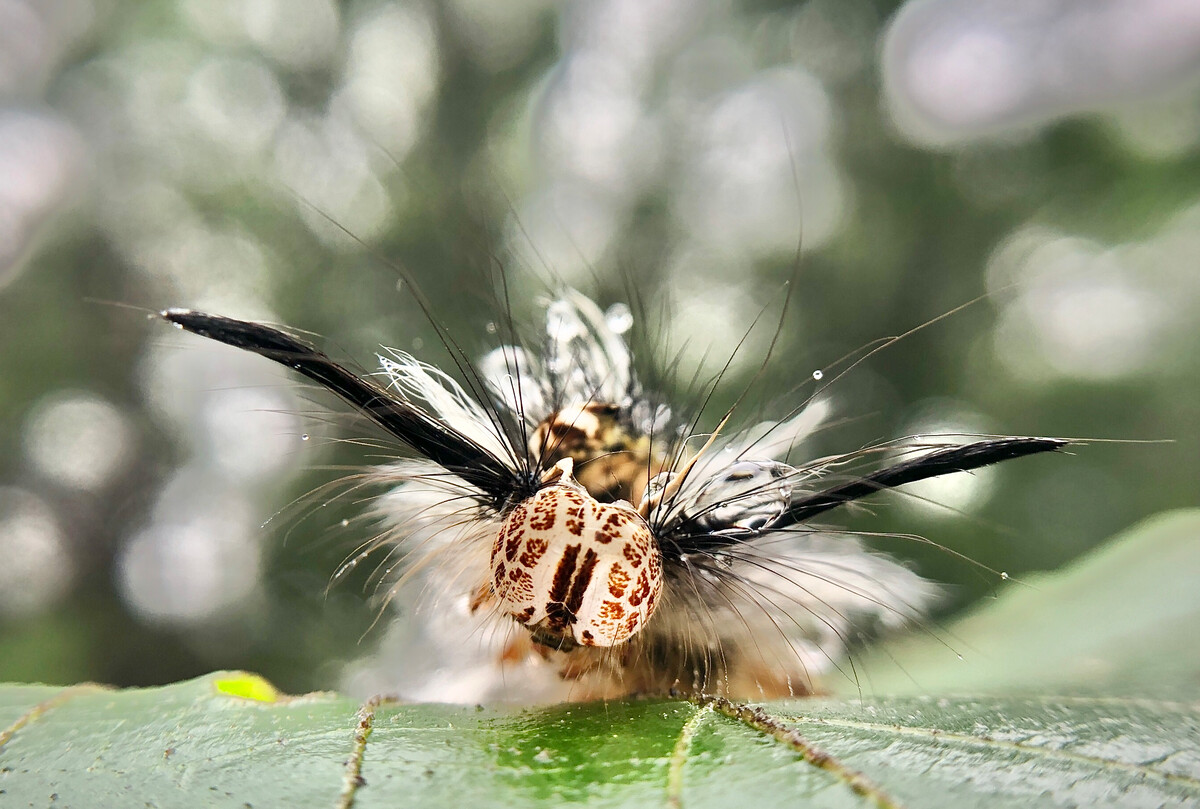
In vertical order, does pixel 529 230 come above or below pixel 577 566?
above

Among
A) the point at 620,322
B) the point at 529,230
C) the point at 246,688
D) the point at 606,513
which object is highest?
the point at 529,230

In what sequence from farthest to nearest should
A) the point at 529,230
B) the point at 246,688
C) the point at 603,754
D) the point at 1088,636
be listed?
the point at 529,230 < the point at 1088,636 < the point at 246,688 < the point at 603,754

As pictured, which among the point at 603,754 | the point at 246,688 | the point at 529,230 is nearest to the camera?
the point at 603,754

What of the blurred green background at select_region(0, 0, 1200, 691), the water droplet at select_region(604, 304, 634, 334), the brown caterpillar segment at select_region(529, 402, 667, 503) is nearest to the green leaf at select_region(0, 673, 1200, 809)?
the brown caterpillar segment at select_region(529, 402, 667, 503)

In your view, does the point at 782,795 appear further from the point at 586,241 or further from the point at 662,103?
the point at 662,103

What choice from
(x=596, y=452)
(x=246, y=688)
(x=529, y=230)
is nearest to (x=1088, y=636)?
(x=596, y=452)

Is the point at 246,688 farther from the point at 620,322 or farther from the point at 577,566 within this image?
the point at 620,322

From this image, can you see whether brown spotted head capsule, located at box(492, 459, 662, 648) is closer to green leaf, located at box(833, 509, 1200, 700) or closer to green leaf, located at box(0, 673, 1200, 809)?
green leaf, located at box(0, 673, 1200, 809)

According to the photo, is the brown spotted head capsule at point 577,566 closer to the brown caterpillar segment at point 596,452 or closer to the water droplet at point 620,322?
the brown caterpillar segment at point 596,452
